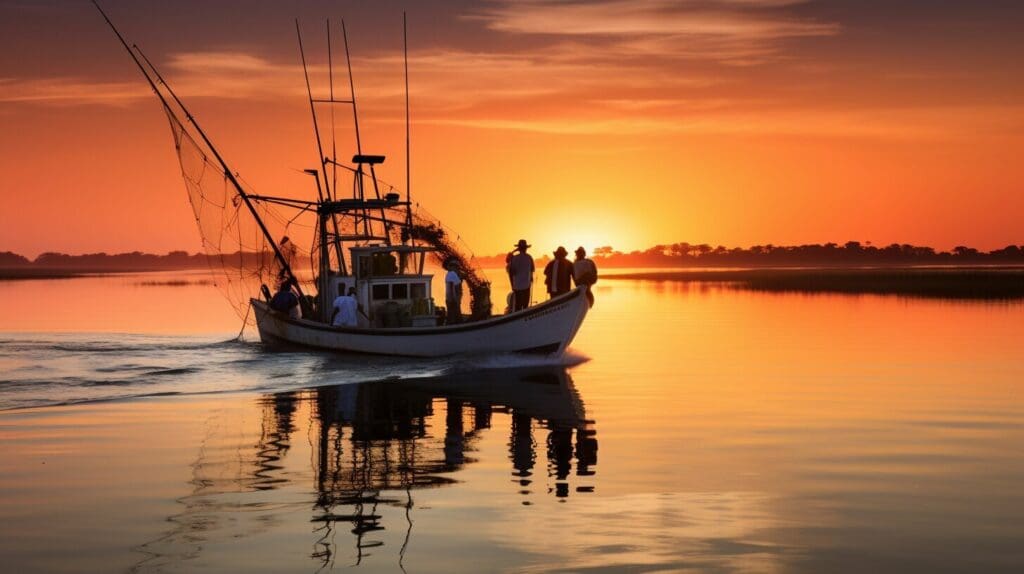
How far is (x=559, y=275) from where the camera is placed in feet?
122

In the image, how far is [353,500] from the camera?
1473 cm

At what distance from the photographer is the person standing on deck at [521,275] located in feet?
122

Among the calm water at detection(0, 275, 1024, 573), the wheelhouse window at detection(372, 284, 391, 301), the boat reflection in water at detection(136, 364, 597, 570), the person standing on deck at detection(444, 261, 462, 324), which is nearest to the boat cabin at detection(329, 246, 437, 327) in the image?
the wheelhouse window at detection(372, 284, 391, 301)

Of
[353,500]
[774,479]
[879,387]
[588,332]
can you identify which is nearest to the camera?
[353,500]

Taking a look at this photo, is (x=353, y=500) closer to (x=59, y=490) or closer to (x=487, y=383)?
(x=59, y=490)

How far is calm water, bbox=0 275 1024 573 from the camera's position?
12242mm

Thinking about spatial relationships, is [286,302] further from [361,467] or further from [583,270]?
[361,467]

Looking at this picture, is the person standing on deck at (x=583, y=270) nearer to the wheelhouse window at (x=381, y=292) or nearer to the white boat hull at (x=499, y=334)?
the white boat hull at (x=499, y=334)

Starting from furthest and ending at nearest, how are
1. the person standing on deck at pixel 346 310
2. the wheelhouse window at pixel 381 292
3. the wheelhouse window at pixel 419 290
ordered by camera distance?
the wheelhouse window at pixel 419 290 < the wheelhouse window at pixel 381 292 < the person standing on deck at pixel 346 310

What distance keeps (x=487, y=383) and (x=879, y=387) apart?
9.65m

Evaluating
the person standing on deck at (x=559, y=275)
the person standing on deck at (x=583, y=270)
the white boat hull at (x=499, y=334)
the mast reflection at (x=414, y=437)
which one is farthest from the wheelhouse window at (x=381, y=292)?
the mast reflection at (x=414, y=437)

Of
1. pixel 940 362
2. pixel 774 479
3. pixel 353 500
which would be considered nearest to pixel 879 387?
pixel 940 362

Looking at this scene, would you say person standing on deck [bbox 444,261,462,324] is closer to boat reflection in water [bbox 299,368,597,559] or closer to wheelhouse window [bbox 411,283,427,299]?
wheelhouse window [bbox 411,283,427,299]

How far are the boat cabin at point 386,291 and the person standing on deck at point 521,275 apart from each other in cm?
297
